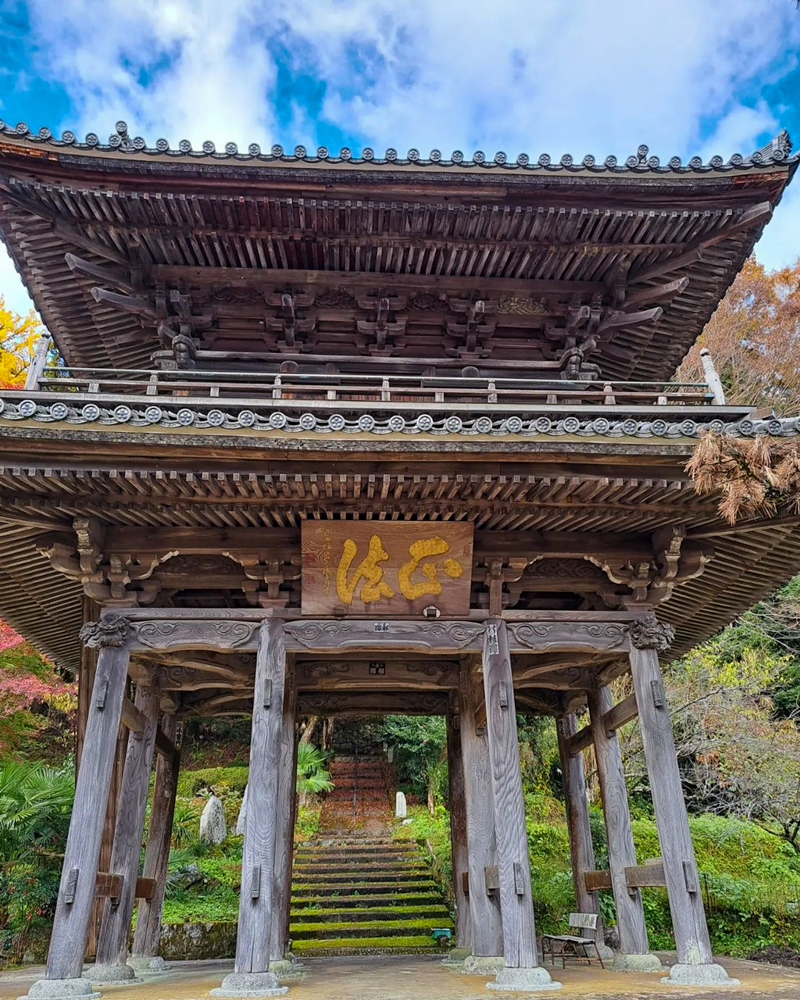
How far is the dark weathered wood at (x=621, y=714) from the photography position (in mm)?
8359

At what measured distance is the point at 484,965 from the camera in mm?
8188

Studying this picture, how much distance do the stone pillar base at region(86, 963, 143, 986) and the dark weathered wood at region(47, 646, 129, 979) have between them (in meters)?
1.91

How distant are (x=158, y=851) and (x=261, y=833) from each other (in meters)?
4.82

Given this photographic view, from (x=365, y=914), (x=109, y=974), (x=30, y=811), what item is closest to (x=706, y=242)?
(x=109, y=974)

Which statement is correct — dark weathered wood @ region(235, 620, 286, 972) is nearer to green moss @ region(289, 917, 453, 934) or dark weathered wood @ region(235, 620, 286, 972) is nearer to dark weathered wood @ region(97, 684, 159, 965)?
dark weathered wood @ region(97, 684, 159, 965)

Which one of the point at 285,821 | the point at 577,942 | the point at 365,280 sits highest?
the point at 365,280

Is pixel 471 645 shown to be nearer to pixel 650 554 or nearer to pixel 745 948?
pixel 650 554

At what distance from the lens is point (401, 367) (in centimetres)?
995

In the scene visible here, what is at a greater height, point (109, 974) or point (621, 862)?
point (621, 862)

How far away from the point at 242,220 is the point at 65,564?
4.80 metres

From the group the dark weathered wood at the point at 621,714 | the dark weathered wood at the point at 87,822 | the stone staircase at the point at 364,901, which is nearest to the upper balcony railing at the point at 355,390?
the dark weathered wood at the point at 87,822

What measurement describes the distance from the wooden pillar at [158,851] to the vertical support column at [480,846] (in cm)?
473

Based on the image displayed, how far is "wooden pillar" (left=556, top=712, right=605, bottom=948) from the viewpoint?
10430 mm

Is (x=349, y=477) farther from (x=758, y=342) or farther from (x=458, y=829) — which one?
(x=758, y=342)
